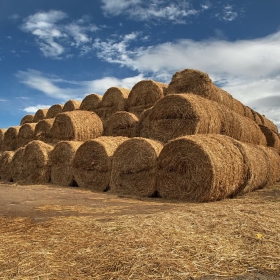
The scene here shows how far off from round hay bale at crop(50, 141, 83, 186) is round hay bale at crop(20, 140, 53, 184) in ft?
1.30

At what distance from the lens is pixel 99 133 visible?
1184 cm

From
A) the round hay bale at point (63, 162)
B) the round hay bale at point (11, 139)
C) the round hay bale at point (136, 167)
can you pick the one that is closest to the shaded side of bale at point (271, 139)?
the round hay bale at point (136, 167)

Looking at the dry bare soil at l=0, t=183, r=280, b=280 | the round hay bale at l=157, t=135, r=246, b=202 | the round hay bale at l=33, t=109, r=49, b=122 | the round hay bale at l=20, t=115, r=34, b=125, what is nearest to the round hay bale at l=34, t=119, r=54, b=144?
the round hay bale at l=33, t=109, r=49, b=122

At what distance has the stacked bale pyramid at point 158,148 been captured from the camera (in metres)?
6.97

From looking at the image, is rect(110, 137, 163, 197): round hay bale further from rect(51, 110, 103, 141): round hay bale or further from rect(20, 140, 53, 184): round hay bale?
rect(20, 140, 53, 184): round hay bale

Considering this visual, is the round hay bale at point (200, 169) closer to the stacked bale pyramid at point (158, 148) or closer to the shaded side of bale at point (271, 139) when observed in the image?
the stacked bale pyramid at point (158, 148)

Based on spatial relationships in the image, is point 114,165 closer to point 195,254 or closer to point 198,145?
point 198,145

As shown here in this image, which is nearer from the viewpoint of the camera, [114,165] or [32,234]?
[32,234]

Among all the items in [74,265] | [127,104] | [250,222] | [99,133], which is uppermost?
[127,104]

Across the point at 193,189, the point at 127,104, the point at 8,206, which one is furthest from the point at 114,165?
the point at 127,104

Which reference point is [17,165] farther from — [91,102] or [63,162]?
[91,102]

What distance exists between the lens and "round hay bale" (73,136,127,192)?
29.6ft

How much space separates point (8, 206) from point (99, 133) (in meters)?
6.28

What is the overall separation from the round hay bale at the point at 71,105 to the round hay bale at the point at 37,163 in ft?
11.2
